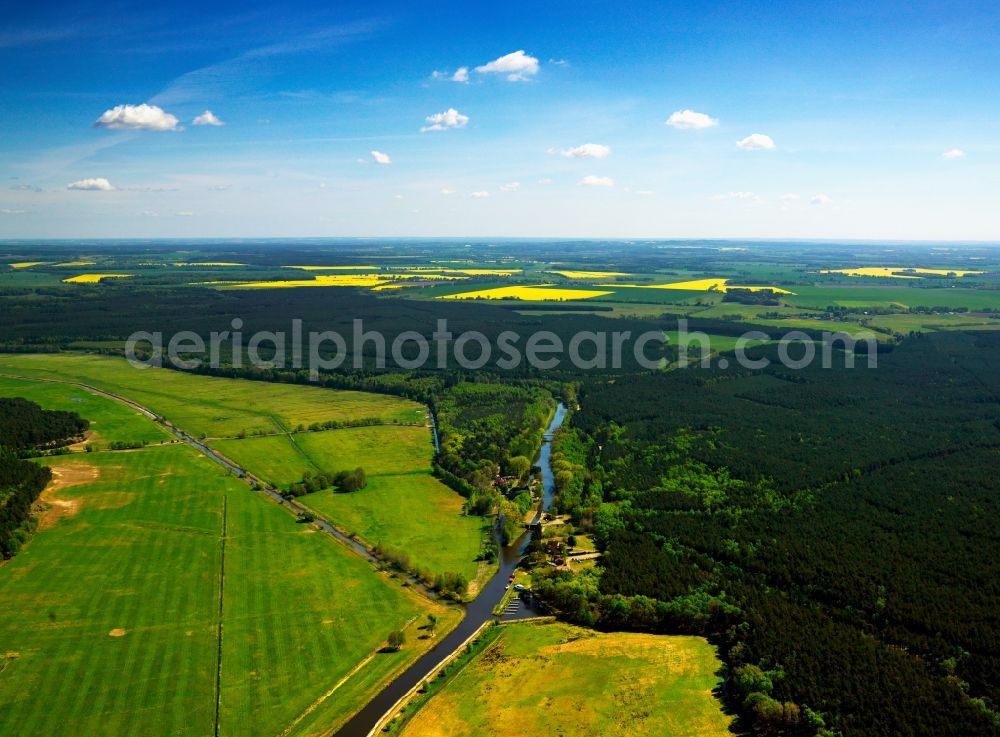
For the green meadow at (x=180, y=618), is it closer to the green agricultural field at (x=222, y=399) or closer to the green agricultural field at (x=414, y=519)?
the green agricultural field at (x=414, y=519)

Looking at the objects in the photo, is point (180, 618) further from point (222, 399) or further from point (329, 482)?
point (222, 399)

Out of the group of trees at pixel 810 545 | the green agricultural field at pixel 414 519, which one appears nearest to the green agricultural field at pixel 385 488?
the green agricultural field at pixel 414 519

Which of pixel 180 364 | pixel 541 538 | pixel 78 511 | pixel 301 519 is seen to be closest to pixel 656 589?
pixel 541 538

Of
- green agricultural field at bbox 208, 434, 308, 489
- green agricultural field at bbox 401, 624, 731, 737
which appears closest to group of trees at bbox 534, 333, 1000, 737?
green agricultural field at bbox 401, 624, 731, 737

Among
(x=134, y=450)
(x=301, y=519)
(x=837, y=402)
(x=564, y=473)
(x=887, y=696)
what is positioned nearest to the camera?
(x=887, y=696)

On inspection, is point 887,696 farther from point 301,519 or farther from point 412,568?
point 301,519

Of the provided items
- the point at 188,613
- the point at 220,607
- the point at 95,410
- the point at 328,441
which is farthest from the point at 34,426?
the point at 220,607

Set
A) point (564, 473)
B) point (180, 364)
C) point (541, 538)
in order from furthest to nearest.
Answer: point (180, 364)
point (564, 473)
point (541, 538)
